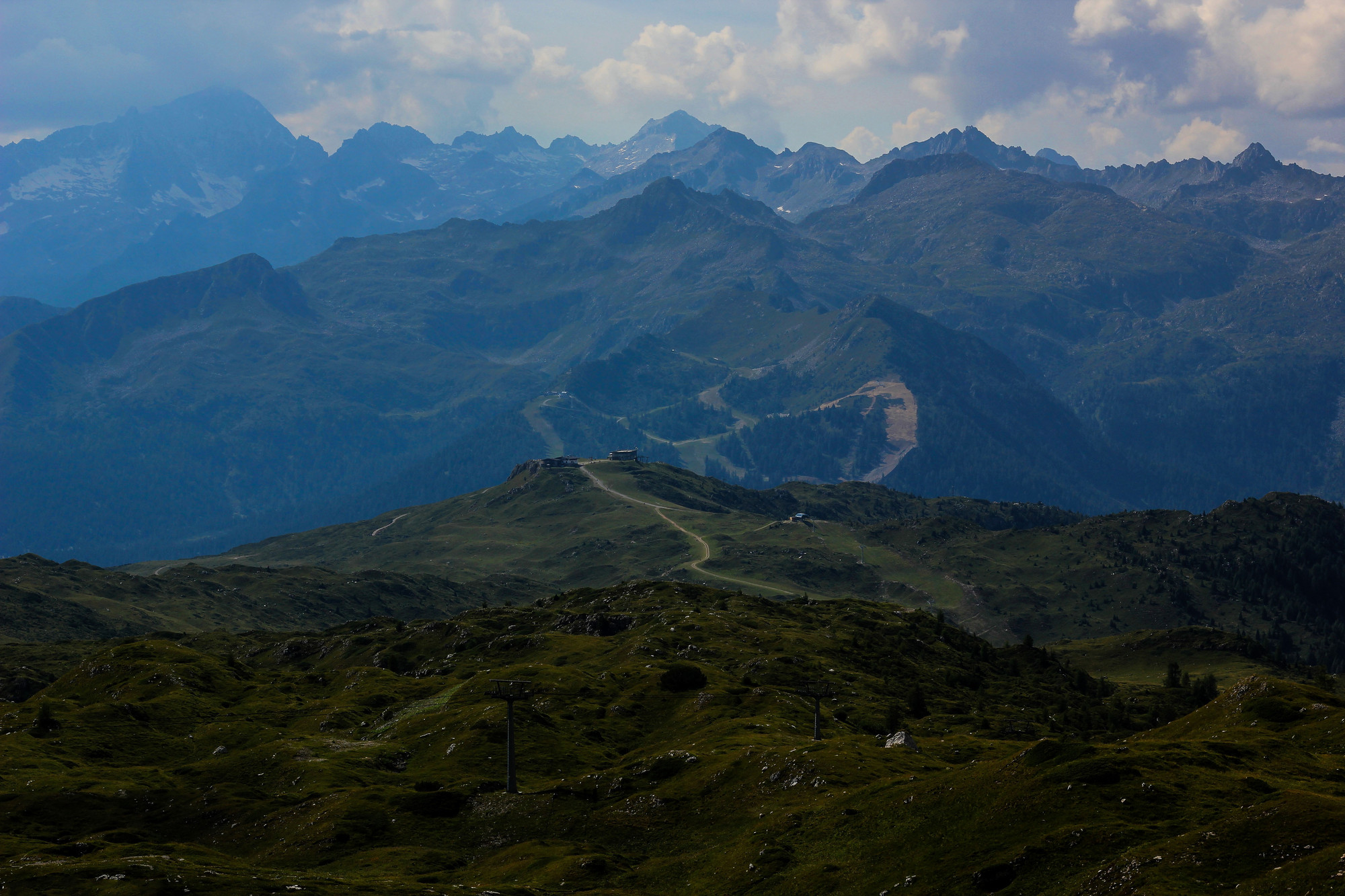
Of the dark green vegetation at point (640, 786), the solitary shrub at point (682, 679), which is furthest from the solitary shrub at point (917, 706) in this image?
the solitary shrub at point (682, 679)

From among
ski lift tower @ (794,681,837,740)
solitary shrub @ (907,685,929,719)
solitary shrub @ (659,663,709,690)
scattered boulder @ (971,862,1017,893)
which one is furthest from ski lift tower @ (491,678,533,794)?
solitary shrub @ (907,685,929,719)

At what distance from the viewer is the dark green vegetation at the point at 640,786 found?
66.1m

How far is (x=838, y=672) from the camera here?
169 metres

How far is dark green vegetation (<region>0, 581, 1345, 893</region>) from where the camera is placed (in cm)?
6606

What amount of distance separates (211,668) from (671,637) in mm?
73470

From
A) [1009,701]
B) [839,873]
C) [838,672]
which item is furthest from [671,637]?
[839,873]

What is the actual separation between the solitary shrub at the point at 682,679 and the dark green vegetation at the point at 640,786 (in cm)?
39

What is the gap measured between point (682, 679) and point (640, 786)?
40.7 m

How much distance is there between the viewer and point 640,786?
328 ft

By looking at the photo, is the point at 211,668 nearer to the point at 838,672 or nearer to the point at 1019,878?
the point at 838,672

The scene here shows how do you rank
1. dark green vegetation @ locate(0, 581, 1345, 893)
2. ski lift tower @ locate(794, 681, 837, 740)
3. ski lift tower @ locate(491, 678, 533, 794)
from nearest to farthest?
1. dark green vegetation @ locate(0, 581, 1345, 893)
2. ski lift tower @ locate(491, 678, 533, 794)
3. ski lift tower @ locate(794, 681, 837, 740)

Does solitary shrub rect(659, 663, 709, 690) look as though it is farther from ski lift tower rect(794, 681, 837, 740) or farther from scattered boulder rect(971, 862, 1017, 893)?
scattered boulder rect(971, 862, 1017, 893)

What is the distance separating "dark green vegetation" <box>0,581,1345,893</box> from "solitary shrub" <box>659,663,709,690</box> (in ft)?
1.27

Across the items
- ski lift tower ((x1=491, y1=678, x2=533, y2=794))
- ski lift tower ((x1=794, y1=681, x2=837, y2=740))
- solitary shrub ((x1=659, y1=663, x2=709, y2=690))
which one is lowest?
ski lift tower ((x1=794, y1=681, x2=837, y2=740))
